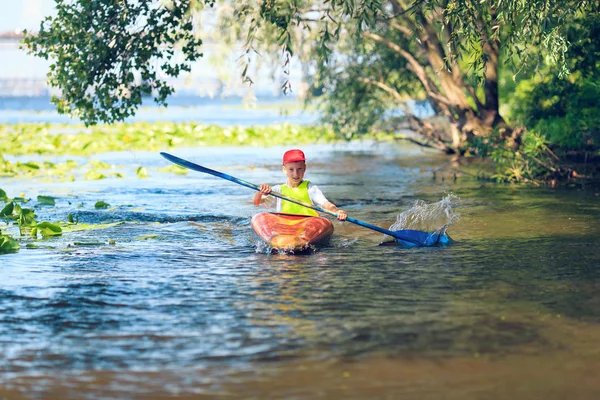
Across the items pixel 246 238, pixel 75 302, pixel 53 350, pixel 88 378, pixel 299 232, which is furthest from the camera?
pixel 246 238

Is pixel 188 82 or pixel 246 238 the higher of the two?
pixel 188 82

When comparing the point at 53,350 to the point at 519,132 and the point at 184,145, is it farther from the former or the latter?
the point at 184,145

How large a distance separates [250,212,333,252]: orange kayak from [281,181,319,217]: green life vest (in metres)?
0.35

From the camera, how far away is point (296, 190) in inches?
440

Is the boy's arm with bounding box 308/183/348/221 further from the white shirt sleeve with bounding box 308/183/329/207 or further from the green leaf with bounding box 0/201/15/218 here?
the green leaf with bounding box 0/201/15/218

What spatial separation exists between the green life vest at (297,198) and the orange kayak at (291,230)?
0.35 meters

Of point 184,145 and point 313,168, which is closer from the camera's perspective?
point 313,168

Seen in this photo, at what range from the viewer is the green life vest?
36.6ft

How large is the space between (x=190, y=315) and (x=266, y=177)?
13267mm

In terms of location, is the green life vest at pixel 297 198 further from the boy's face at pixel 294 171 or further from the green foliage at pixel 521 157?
the green foliage at pixel 521 157

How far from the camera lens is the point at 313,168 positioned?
2317 centimetres

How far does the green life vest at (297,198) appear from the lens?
36.6ft

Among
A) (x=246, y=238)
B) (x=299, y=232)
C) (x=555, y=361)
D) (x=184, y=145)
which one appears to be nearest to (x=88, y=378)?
(x=555, y=361)

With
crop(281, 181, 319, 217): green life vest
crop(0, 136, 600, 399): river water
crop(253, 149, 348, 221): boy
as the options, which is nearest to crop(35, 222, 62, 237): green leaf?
crop(0, 136, 600, 399): river water
